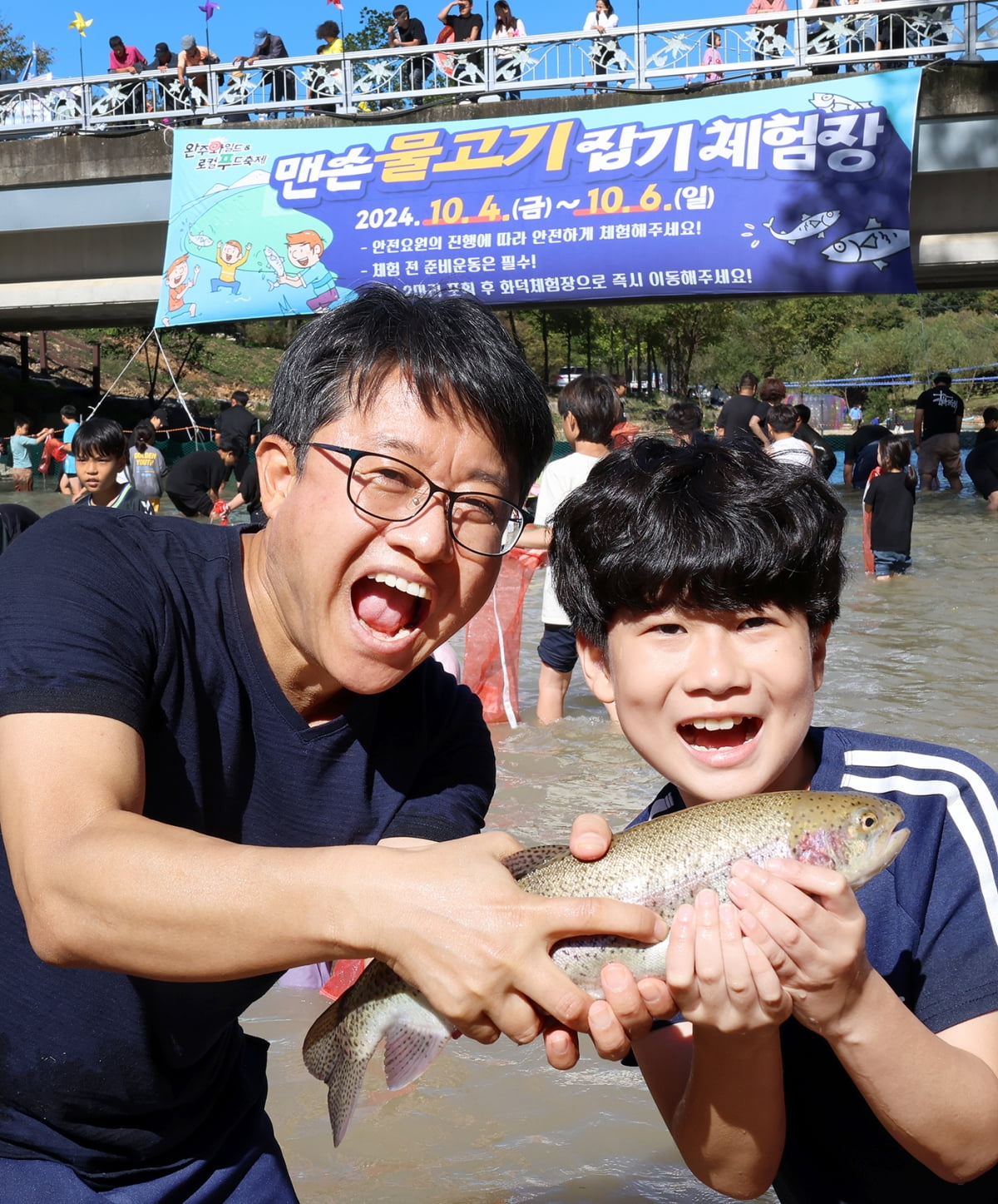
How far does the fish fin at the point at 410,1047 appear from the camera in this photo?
198 cm

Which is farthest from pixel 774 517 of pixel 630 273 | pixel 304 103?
pixel 304 103

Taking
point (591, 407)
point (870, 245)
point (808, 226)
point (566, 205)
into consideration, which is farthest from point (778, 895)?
point (566, 205)

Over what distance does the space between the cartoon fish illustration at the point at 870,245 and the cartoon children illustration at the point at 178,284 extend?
948 cm

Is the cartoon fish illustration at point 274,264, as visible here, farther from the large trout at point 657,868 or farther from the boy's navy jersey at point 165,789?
the large trout at point 657,868

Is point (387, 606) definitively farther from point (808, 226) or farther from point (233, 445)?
point (808, 226)

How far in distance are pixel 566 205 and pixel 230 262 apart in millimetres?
5327

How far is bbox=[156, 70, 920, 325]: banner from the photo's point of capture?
1491 centimetres

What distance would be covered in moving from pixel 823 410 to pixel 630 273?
1321 inches

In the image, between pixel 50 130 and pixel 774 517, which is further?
pixel 50 130

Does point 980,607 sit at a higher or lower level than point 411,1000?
lower

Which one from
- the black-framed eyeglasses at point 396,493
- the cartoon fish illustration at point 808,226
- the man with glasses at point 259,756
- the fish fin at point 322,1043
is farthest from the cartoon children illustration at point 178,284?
the fish fin at point 322,1043

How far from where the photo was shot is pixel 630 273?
16.1 m

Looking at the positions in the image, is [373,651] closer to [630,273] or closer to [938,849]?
[938,849]

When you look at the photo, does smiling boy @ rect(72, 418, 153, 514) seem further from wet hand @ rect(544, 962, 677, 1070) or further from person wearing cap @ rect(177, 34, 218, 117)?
person wearing cap @ rect(177, 34, 218, 117)
